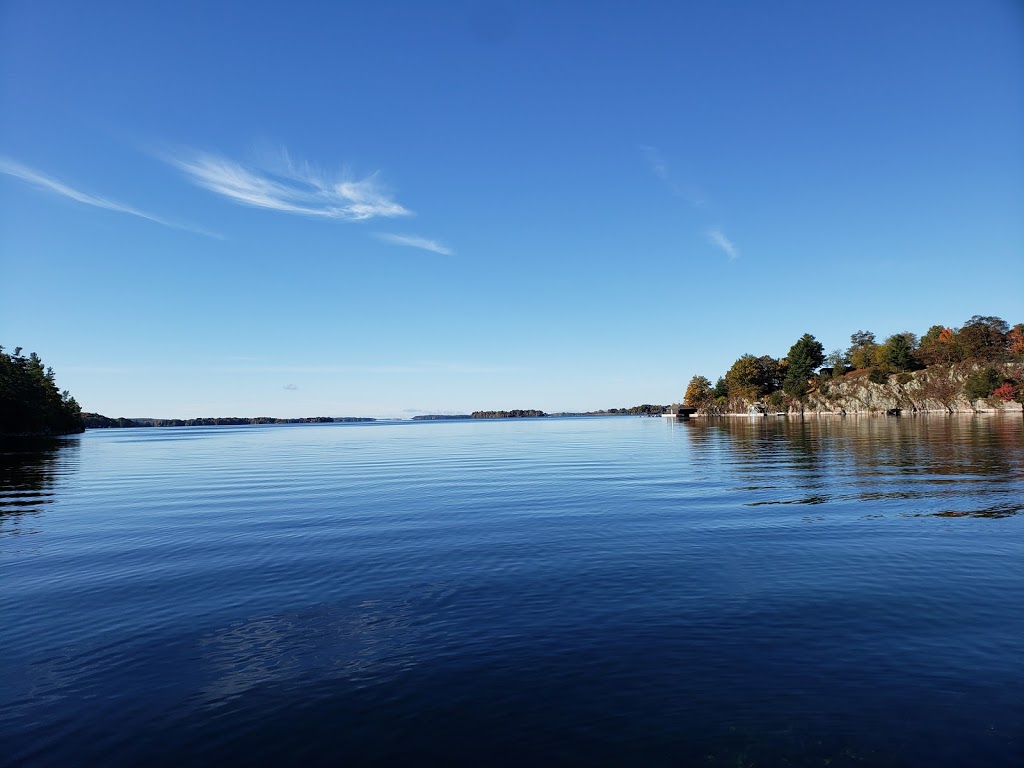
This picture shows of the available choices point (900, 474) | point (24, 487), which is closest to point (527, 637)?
point (900, 474)

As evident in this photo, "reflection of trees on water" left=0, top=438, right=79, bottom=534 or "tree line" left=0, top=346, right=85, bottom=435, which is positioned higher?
"tree line" left=0, top=346, right=85, bottom=435

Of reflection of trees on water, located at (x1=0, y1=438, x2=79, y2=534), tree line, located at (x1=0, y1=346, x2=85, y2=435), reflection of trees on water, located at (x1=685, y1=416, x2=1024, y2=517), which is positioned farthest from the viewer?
tree line, located at (x1=0, y1=346, x2=85, y2=435)

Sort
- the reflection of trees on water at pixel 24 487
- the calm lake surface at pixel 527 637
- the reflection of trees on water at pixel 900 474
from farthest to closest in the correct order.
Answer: the reflection of trees on water at pixel 24 487 → the reflection of trees on water at pixel 900 474 → the calm lake surface at pixel 527 637

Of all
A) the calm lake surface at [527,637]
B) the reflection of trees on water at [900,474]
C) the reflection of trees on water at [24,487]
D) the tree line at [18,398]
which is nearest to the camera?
the calm lake surface at [527,637]

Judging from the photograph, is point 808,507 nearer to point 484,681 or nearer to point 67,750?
point 484,681

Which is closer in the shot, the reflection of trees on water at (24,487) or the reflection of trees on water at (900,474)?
the reflection of trees on water at (900,474)

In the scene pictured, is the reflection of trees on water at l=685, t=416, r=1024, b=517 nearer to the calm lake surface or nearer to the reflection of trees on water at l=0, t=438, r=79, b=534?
the calm lake surface

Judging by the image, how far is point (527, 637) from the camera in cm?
1448

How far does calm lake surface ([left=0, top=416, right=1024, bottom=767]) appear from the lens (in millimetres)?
10055

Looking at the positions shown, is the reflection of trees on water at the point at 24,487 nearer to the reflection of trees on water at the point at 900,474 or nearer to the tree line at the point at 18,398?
the reflection of trees on water at the point at 900,474

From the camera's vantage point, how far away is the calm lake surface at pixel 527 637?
10.1 metres

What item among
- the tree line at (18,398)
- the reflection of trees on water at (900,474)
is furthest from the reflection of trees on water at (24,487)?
the tree line at (18,398)

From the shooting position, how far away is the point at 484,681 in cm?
1220

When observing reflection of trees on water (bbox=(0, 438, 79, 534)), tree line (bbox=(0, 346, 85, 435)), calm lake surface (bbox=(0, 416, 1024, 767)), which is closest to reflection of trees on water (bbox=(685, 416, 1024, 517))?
calm lake surface (bbox=(0, 416, 1024, 767))
